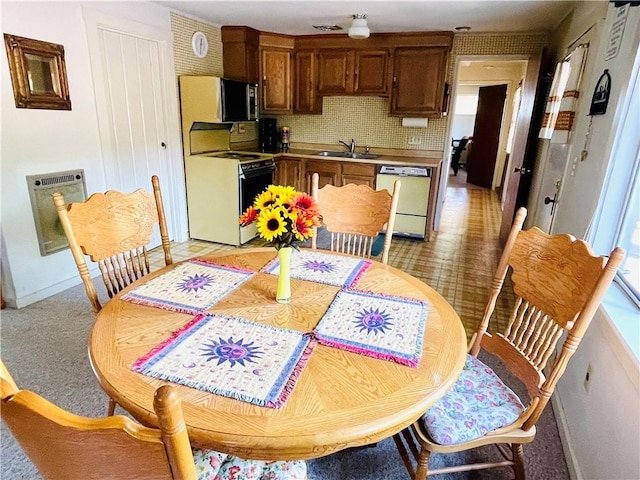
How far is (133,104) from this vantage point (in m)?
3.41

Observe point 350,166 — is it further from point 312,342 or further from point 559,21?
point 312,342

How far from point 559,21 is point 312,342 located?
161 inches

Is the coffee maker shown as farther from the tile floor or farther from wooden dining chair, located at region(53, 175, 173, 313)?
wooden dining chair, located at region(53, 175, 173, 313)

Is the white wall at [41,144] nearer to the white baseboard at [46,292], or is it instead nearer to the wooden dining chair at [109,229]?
the white baseboard at [46,292]

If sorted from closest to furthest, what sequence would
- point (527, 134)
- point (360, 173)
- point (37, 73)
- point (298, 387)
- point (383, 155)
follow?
1. point (298, 387)
2. point (37, 73)
3. point (527, 134)
4. point (360, 173)
5. point (383, 155)

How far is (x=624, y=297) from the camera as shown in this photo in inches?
61.6

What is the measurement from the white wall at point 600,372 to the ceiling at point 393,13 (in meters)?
1.14

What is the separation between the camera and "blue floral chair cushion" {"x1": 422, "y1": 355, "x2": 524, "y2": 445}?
3.72ft

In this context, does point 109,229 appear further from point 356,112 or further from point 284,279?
point 356,112

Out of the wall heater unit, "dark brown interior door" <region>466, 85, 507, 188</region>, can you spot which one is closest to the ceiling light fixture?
the wall heater unit

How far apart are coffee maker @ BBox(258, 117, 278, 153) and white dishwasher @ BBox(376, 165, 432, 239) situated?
62.3 inches

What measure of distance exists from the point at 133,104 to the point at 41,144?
3.21 ft

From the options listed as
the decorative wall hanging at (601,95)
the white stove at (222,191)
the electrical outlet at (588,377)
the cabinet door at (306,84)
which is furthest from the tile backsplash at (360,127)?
the electrical outlet at (588,377)

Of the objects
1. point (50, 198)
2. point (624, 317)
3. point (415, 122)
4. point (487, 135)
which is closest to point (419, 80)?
point (415, 122)
